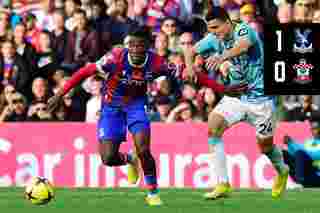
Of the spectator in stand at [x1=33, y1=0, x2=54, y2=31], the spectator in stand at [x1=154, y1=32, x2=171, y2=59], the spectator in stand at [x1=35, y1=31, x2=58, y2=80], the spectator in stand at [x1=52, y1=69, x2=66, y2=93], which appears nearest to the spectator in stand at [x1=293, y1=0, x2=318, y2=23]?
the spectator in stand at [x1=154, y1=32, x2=171, y2=59]

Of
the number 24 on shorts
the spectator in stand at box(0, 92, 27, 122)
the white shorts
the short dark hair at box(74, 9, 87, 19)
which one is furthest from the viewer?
the short dark hair at box(74, 9, 87, 19)

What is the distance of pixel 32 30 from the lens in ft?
66.1

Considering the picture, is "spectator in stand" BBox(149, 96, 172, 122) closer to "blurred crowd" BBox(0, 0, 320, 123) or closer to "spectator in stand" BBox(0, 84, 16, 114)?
"blurred crowd" BBox(0, 0, 320, 123)

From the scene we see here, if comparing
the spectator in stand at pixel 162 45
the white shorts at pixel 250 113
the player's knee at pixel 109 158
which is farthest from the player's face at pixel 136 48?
the spectator in stand at pixel 162 45

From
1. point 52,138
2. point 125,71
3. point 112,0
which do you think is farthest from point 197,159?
point 125,71

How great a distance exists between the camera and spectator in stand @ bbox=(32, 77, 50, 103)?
736 inches

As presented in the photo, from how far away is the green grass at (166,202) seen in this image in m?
12.5

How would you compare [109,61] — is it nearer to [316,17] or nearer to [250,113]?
[250,113]

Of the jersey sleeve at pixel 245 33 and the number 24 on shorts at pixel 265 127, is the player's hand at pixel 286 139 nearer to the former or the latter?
the number 24 on shorts at pixel 265 127

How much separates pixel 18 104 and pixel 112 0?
2.50 meters

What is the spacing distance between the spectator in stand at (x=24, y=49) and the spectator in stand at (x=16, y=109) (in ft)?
1.47

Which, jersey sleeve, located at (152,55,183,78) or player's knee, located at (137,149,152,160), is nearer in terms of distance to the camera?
player's knee, located at (137,149,152,160)

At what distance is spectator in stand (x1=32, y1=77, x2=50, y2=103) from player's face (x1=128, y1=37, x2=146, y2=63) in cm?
578

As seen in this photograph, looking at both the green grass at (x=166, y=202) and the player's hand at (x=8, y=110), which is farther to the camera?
the player's hand at (x=8, y=110)
